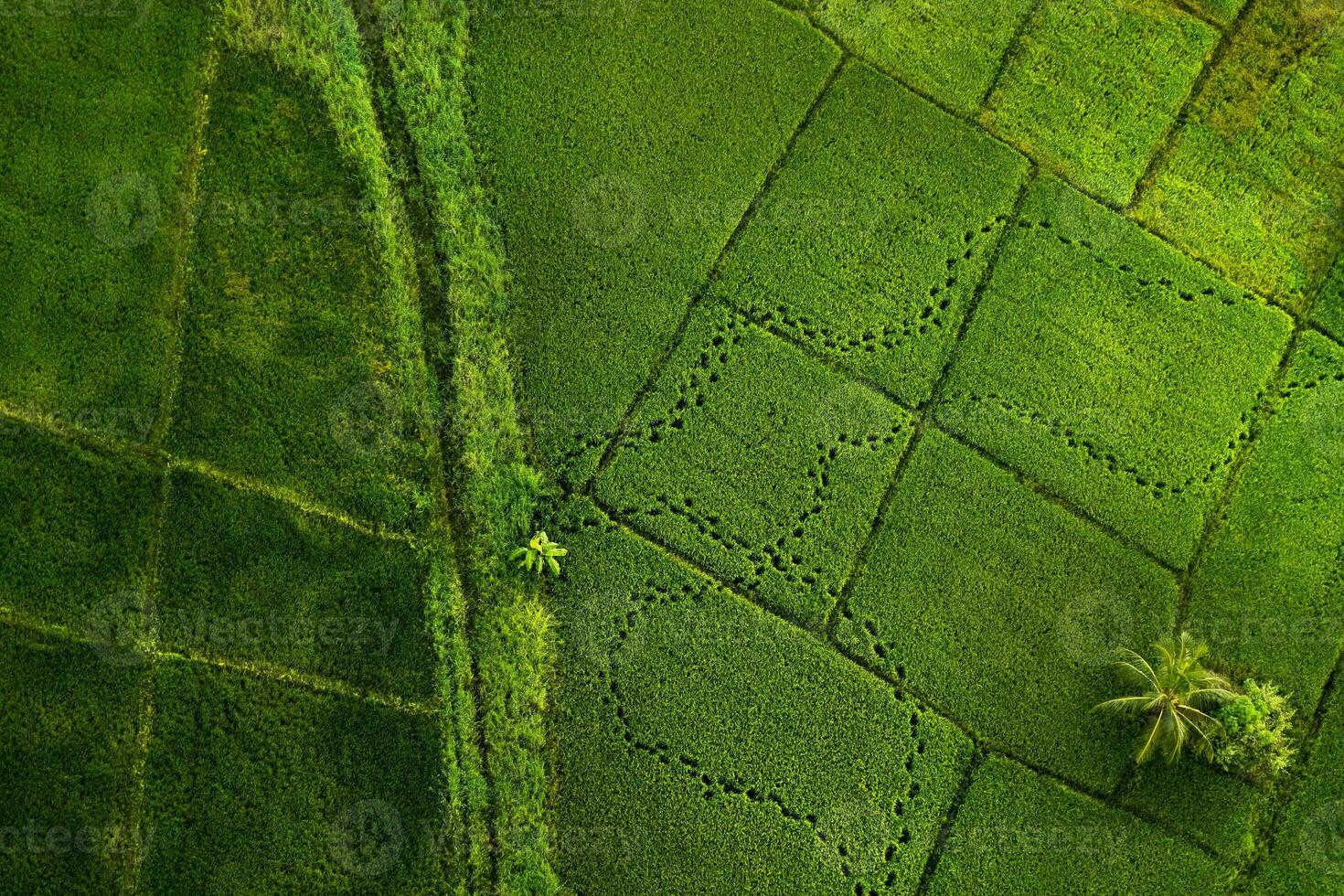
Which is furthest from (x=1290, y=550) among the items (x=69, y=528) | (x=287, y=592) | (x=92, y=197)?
(x=92, y=197)

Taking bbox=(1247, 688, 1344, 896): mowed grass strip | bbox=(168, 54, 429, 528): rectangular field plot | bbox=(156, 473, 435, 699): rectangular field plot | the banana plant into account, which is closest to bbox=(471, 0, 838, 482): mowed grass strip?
the banana plant

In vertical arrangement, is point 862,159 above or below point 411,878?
above

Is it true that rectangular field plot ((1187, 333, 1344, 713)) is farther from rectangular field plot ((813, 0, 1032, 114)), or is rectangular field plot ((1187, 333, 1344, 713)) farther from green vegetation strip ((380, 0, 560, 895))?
green vegetation strip ((380, 0, 560, 895))

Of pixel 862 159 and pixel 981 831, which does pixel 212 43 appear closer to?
pixel 862 159

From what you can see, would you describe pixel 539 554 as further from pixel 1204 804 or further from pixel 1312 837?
pixel 1312 837

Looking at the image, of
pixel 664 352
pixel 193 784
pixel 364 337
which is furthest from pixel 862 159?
pixel 193 784

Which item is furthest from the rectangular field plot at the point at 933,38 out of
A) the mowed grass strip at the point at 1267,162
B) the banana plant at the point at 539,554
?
the banana plant at the point at 539,554

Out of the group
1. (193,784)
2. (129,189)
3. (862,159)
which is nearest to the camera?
(193,784)
